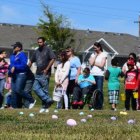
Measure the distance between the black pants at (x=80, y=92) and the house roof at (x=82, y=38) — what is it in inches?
1746

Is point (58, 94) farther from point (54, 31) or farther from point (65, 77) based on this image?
point (54, 31)

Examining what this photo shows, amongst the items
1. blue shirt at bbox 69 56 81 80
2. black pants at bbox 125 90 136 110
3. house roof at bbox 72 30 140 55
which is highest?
house roof at bbox 72 30 140 55

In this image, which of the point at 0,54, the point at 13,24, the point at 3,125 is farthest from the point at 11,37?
the point at 3,125

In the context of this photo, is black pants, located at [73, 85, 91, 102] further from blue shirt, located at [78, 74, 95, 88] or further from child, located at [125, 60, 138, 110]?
child, located at [125, 60, 138, 110]

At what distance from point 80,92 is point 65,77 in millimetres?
734

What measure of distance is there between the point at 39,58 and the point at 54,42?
39.9 metres

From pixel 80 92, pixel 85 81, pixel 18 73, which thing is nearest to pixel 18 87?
pixel 18 73

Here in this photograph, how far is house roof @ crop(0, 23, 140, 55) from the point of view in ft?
202

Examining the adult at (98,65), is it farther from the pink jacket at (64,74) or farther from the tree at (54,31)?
the tree at (54,31)

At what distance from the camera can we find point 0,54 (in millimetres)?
17031

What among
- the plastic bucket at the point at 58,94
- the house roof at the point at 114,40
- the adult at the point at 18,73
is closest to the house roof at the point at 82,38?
the house roof at the point at 114,40

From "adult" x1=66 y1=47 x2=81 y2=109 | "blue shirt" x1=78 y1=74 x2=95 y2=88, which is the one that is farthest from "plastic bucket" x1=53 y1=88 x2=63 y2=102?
"blue shirt" x1=78 y1=74 x2=95 y2=88

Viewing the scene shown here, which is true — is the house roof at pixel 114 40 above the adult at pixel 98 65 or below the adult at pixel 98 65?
above

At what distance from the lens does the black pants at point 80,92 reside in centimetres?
1481
